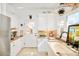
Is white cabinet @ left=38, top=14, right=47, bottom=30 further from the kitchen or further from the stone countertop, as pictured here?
the stone countertop

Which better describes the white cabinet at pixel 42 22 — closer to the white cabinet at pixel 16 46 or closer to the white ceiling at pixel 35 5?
the white ceiling at pixel 35 5

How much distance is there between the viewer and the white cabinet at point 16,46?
5.29 ft

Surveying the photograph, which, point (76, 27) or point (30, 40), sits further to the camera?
point (30, 40)

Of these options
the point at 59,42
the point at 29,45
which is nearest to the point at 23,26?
the point at 29,45

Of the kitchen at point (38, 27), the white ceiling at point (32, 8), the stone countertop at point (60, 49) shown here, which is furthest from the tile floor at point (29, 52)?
the white ceiling at point (32, 8)

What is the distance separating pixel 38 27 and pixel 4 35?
51 cm

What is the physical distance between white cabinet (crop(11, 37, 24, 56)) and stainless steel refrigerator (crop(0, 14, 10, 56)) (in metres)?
0.07

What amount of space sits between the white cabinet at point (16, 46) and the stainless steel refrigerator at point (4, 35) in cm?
7

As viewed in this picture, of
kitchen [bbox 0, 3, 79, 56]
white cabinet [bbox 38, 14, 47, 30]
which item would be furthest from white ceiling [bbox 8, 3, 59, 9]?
white cabinet [bbox 38, 14, 47, 30]

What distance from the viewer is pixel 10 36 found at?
1608 mm

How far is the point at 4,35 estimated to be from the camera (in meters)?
1.62

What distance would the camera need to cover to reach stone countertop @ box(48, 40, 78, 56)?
1.58 m

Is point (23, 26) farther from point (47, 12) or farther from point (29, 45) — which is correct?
point (47, 12)

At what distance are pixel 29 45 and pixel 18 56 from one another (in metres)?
0.22
